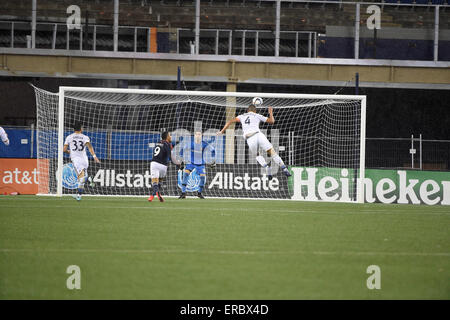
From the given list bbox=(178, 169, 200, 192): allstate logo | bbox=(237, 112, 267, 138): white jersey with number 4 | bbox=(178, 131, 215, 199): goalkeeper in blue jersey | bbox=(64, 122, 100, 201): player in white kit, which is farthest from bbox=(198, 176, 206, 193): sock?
bbox=(64, 122, 100, 201): player in white kit

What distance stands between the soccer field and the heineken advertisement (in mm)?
7237

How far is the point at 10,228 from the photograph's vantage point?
30.4ft

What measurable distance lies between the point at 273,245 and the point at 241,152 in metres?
15.8

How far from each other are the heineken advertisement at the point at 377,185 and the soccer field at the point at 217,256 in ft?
23.7

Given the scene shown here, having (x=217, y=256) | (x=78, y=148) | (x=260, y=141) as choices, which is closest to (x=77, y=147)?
(x=78, y=148)

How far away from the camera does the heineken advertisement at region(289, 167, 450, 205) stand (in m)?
19.5

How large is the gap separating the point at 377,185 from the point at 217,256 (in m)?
13.9

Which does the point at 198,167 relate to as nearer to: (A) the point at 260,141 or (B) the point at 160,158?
(B) the point at 160,158

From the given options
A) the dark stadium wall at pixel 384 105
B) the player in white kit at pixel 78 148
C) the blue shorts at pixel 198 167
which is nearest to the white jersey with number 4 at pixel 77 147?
the player in white kit at pixel 78 148

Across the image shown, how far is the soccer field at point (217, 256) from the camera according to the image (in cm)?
512

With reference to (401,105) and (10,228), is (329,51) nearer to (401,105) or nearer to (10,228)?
(401,105)

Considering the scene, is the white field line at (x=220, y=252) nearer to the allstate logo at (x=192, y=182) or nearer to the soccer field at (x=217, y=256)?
the soccer field at (x=217, y=256)

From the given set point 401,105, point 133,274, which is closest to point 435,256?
point 133,274
